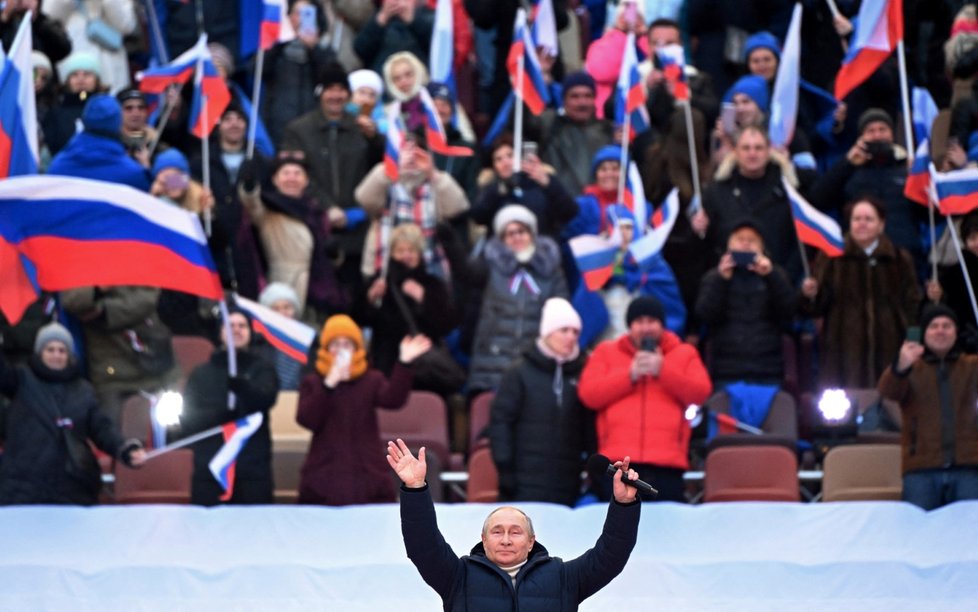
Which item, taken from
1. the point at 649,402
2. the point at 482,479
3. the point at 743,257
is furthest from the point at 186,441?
the point at 743,257

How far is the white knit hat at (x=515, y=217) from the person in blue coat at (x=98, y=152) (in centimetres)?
243

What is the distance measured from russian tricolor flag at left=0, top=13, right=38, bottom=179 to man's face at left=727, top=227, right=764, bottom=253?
4.45m

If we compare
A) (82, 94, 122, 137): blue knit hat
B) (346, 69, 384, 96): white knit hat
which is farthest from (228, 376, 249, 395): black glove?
(346, 69, 384, 96): white knit hat

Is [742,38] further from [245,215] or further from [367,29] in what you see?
[245,215]

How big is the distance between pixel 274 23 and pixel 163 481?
4.29 m

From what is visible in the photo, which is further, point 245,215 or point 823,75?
point 823,75

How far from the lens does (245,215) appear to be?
1670cm

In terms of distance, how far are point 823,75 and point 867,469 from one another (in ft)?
17.2

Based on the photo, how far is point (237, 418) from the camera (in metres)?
14.8

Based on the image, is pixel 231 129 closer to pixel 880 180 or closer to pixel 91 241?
pixel 91 241

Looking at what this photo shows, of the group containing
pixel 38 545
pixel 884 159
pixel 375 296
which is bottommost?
pixel 38 545

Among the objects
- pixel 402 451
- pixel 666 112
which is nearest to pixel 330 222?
pixel 666 112

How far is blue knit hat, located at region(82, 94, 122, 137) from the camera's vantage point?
1634cm

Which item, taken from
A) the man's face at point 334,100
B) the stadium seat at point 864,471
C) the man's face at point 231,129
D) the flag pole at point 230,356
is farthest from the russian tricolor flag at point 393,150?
the stadium seat at point 864,471
